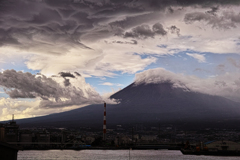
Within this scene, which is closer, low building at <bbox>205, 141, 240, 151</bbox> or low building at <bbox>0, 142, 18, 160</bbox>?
low building at <bbox>0, 142, 18, 160</bbox>

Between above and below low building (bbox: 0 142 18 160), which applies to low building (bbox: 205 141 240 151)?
below

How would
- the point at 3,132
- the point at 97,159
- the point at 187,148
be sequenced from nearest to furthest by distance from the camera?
the point at 97,159
the point at 187,148
the point at 3,132

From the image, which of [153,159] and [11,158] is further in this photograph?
[153,159]

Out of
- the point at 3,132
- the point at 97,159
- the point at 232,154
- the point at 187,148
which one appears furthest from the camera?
→ the point at 3,132

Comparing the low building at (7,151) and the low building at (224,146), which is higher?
the low building at (7,151)

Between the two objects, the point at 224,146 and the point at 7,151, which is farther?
the point at 224,146

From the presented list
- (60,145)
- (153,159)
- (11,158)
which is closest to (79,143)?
(60,145)

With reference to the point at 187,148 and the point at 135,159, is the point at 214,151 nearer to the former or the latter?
the point at 187,148

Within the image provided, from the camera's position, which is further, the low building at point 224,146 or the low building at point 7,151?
the low building at point 224,146

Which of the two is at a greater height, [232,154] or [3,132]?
[3,132]

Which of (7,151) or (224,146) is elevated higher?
(7,151)
